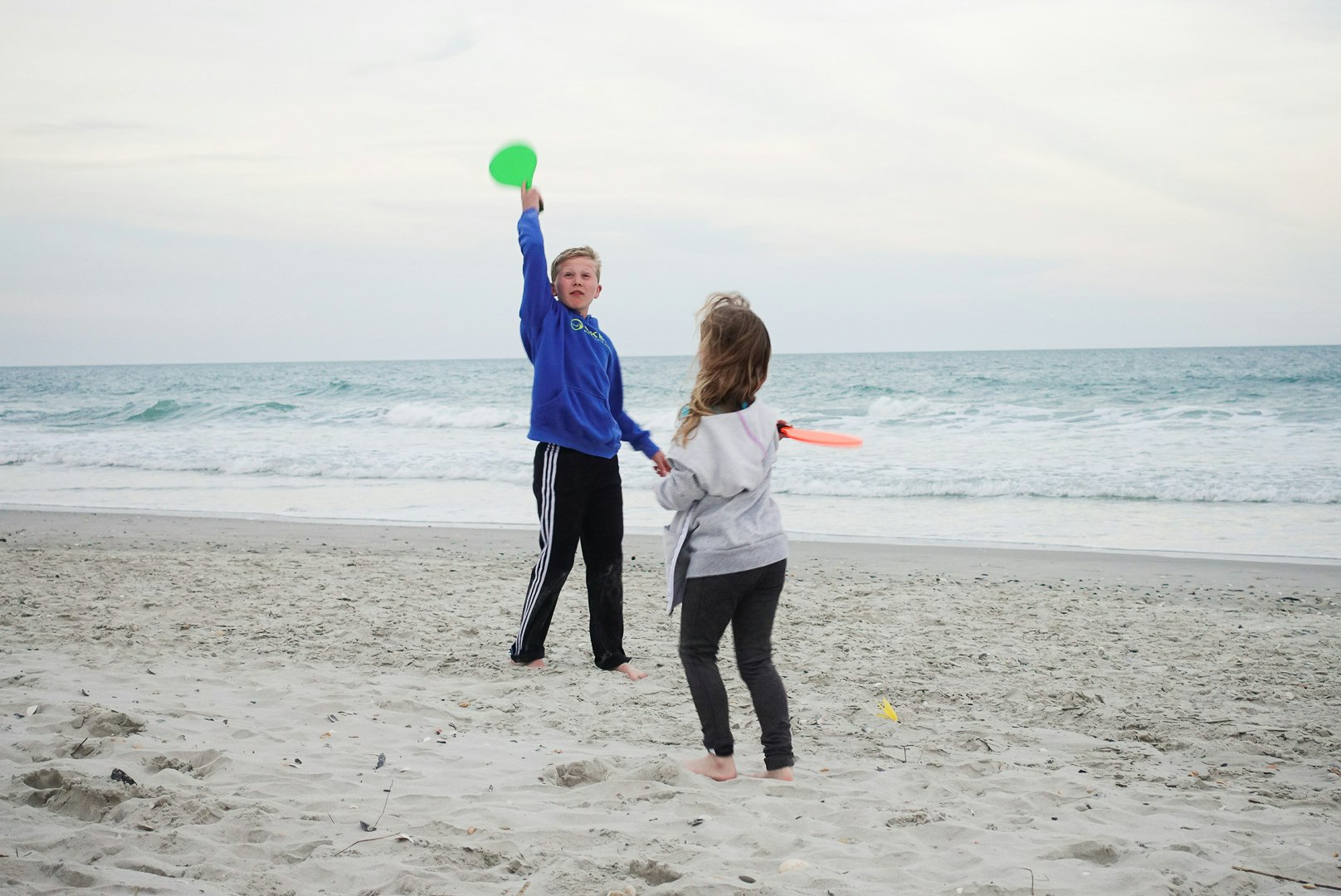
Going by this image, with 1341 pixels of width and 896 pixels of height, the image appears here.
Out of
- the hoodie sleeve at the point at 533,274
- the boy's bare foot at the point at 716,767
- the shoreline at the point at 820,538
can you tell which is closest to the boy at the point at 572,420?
the hoodie sleeve at the point at 533,274

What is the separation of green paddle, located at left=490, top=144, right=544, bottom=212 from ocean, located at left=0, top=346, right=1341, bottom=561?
1.08 m

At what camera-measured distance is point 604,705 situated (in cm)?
382

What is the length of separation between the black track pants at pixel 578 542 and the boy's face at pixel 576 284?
1.98ft

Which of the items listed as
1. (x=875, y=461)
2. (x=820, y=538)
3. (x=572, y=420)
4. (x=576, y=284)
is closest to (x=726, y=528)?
(x=572, y=420)

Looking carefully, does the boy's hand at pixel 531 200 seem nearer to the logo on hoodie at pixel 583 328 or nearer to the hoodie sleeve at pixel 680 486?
the logo on hoodie at pixel 583 328

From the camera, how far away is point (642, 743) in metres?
3.40

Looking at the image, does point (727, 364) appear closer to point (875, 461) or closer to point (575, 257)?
point (575, 257)

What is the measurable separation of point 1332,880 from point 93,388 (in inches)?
1931

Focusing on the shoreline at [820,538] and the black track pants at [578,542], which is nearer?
the black track pants at [578,542]

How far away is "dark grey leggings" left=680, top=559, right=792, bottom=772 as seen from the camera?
2.90 metres

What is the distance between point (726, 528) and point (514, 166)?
187cm

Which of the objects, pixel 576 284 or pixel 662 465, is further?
pixel 576 284

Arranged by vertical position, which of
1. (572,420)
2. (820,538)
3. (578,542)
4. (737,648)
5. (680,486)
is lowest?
(820,538)

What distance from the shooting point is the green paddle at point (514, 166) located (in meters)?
3.81
